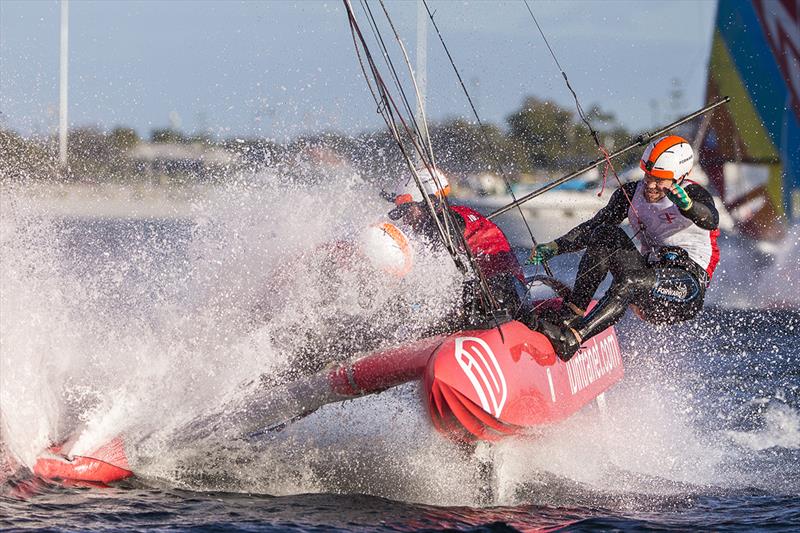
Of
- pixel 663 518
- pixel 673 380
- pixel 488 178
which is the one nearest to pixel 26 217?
pixel 663 518

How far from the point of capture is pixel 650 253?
6664 mm

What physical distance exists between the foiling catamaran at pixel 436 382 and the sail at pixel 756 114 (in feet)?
21.8

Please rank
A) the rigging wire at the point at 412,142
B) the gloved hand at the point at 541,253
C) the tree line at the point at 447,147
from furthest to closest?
the tree line at the point at 447,147, the gloved hand at the point at 541,253, the rigging wire at the point at 412,142

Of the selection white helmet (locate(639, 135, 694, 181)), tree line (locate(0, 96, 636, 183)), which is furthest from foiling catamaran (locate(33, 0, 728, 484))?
tree line (locate(0, 96, 636, 183))

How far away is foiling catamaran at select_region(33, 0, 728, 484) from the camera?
5.26m

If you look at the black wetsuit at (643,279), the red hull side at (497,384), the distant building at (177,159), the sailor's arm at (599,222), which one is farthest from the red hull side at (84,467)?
the distant building at (177,159)

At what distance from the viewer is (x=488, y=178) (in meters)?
21.2

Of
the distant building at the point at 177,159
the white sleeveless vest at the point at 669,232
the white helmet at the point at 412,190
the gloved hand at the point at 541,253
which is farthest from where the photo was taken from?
the distant building at the point at 177,159

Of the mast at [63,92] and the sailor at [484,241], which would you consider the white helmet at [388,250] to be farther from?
the mast at [63,92]

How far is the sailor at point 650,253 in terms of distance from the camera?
6.08 metres

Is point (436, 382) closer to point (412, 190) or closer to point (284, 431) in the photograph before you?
point (284, 431)

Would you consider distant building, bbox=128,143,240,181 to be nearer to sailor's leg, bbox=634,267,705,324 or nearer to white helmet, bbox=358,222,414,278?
white helmet, bbox=358,222,414,278

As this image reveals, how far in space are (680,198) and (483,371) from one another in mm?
1519

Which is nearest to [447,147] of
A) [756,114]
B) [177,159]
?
[177,159]
